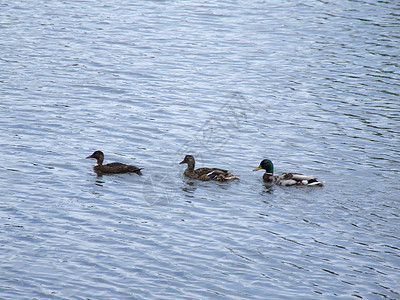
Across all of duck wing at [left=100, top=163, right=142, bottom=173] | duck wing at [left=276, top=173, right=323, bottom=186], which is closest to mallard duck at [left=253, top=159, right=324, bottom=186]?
duck wing at [left=276, top=173, right=323, bottom=186]

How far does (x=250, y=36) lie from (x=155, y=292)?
72.9 feet

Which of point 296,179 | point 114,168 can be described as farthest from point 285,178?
point 114,168

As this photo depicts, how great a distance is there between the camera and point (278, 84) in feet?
81.0

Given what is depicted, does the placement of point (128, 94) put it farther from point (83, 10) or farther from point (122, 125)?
point (83, 10)

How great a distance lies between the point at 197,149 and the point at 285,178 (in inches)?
136

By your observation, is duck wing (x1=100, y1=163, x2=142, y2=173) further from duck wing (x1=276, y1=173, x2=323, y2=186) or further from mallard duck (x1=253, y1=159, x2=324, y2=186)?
duck wing (x1=276, y1=173, x2=323, y2=186)

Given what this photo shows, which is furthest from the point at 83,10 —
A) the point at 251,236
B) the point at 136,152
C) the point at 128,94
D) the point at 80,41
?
the point at 251,236

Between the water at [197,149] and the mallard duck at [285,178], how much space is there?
22cm

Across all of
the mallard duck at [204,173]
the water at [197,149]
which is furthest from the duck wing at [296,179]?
the mallard duck at [204,173]

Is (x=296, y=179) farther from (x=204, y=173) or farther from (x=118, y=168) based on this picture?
(x=118, y=168)

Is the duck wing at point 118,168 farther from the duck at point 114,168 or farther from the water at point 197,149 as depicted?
the water at point 197,149

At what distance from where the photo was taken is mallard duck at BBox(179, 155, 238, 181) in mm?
15938

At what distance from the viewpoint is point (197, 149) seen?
1856 centimetres

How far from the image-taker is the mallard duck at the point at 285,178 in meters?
15.5
